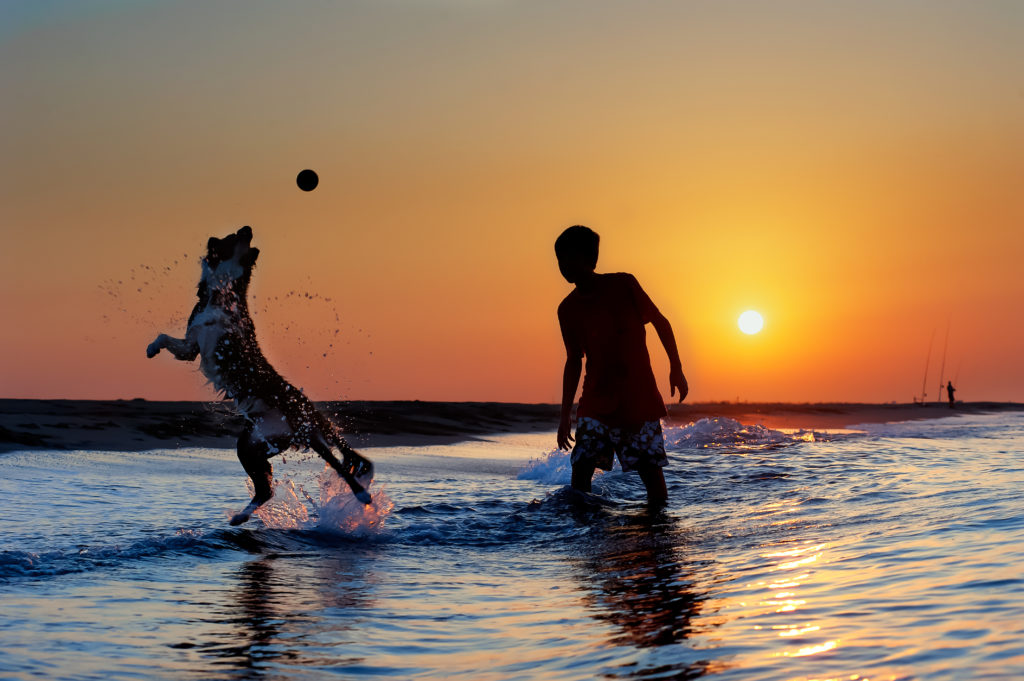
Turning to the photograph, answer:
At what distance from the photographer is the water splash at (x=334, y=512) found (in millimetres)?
7250

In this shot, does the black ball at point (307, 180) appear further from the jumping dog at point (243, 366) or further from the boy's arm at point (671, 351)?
the boy's arm at point (671, 351)

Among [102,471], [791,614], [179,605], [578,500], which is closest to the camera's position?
[791,614]

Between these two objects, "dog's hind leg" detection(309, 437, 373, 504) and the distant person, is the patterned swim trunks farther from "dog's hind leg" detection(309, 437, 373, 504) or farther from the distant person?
"dog's hind leg" detection(309, 437, 373, 504)

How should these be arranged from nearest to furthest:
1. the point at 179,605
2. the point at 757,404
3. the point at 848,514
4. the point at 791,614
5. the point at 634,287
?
the point at 791,614, the point at 179,605, the point at 848,514, the point at 634,287, the point at 757,404

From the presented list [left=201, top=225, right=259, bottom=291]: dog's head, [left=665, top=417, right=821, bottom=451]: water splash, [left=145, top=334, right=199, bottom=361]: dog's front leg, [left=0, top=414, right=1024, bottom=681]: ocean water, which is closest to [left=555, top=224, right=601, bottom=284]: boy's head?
[left=0, top=414, right=1024, bottom=681]: ocean water

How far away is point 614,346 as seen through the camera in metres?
7.43

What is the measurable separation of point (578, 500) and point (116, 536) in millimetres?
3422

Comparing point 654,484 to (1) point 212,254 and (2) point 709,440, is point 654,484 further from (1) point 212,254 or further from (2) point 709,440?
(2) point 709,440

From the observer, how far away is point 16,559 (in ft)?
17.5

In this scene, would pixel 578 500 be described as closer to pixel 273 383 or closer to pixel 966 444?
pixel 273 383

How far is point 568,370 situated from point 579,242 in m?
0.98

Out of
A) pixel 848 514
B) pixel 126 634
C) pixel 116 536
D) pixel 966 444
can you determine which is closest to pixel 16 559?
pixel 116 536

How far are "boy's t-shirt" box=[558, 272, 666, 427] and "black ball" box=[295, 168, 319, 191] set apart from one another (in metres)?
2.10

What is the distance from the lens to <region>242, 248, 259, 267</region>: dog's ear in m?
7.05
